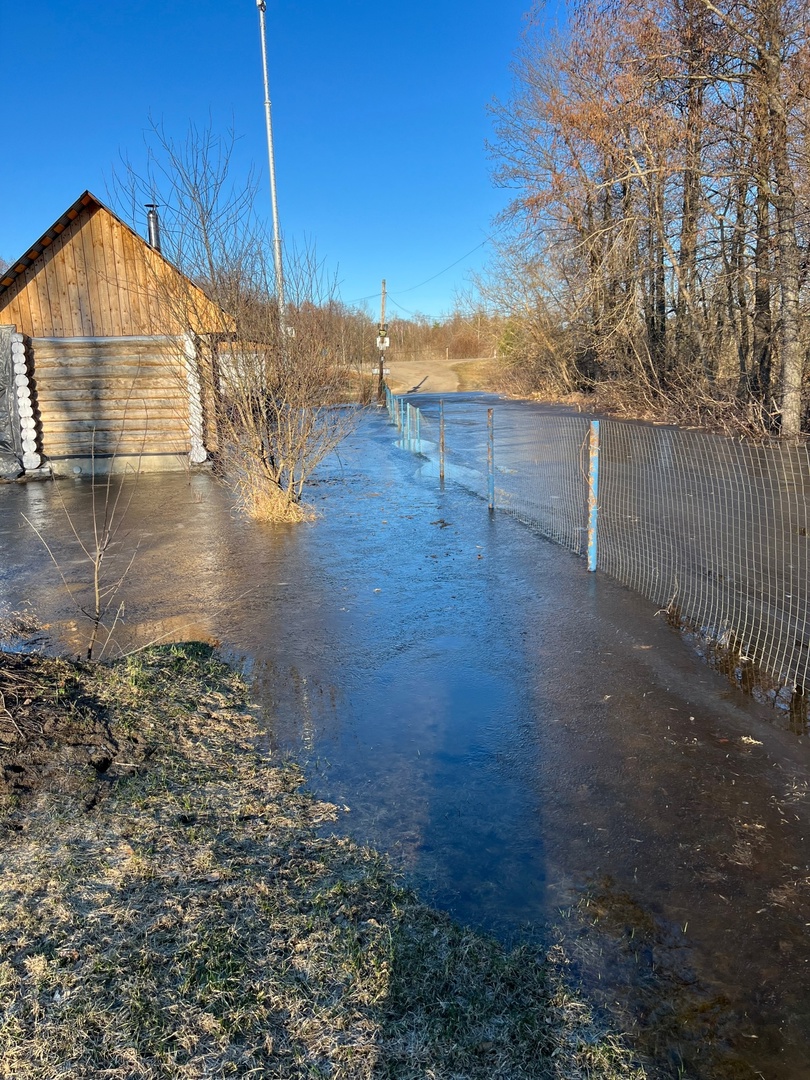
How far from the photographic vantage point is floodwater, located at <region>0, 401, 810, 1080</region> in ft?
8.45

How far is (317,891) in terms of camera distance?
9.46 feet

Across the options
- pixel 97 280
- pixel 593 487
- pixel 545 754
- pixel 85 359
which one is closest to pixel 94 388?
pixel 85 359

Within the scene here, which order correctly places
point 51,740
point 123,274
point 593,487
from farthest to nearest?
point 123,274, point 593,487, point 51,740

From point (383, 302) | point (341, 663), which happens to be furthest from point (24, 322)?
point (383, 302)

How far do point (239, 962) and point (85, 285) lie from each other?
16050mm

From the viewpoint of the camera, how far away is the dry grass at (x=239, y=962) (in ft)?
7.03

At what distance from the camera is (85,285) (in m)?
15.6

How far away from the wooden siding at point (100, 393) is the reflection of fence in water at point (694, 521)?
21.3 feet

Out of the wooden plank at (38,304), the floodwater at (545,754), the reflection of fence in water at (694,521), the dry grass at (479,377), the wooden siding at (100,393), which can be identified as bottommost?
the floodwater at (545,754)

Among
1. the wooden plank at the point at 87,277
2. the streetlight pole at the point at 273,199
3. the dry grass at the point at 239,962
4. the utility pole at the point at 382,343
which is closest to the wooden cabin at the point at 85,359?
the wooden plank at the point at 87,277

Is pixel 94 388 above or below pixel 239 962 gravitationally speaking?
above

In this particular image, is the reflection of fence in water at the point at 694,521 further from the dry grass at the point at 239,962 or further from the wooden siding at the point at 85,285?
the wooden siding at the point at 85,285

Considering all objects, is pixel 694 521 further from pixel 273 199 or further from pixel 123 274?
pixel 273 199

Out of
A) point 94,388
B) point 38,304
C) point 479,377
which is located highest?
point 479,377
